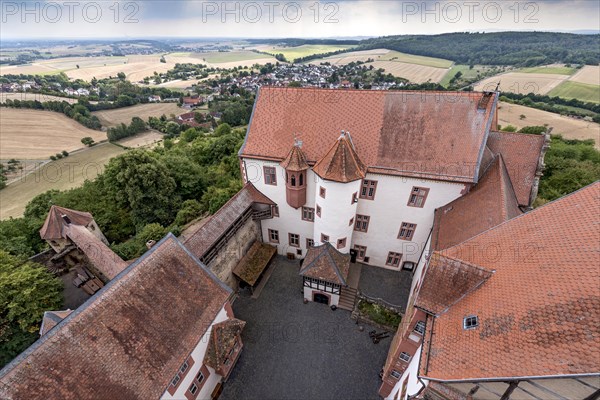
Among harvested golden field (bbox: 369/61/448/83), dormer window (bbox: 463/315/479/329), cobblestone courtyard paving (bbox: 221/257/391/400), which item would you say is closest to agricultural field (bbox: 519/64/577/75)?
harvested golden field (bbox: 369/61/448/83)

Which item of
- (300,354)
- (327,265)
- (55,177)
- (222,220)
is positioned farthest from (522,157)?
(55,177)

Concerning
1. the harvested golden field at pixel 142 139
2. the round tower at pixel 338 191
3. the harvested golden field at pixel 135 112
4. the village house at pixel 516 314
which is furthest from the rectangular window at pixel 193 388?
the harvested golden field at pixel 135 112

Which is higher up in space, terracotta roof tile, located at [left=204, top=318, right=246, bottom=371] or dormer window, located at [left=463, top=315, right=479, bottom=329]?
dormer window, located at [left=463, top=315, right=479, bottom=329]

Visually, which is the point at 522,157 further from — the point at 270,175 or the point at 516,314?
the point at 270,175

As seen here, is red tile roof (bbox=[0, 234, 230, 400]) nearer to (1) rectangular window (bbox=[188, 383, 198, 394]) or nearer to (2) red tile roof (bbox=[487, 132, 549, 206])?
(1) rectangular window (bbox=[188, 383, 198, 394])

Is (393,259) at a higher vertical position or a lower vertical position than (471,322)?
lower

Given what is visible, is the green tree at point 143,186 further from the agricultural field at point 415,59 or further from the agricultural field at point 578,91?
the agricultural field at point 415,59
